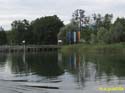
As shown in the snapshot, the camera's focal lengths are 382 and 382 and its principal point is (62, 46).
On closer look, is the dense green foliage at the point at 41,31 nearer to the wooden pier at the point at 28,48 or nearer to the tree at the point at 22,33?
the tree at the point at 22,33

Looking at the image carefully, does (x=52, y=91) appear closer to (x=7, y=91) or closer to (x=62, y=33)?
(x=7, y=91)

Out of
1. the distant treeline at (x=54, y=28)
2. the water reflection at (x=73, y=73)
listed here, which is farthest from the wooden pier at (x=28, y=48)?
the water reflection at (x=73, y=73)

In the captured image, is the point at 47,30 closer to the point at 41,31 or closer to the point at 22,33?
the point at 41,31

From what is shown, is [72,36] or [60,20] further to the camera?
[60,20]

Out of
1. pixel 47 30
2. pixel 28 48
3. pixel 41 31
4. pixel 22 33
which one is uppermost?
pixel 47 30

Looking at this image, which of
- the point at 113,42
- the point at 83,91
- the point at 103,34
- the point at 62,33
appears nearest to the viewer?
the point at 83,91

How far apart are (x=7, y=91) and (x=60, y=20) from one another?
17229 cm

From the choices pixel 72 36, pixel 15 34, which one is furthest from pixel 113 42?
→ pixel 15 34

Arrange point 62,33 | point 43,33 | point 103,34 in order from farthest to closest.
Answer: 1. point 43,33
2. point 62,33
3. point 103,34

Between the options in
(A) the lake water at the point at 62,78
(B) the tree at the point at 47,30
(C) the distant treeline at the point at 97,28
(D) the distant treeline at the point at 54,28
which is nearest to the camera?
(A) the lake water at the point at 62,78

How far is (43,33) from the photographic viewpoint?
189m

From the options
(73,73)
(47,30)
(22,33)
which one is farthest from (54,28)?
(73,73)

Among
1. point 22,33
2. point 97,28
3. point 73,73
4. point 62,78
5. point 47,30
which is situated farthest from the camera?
point 22,33

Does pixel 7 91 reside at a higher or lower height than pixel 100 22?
lower
